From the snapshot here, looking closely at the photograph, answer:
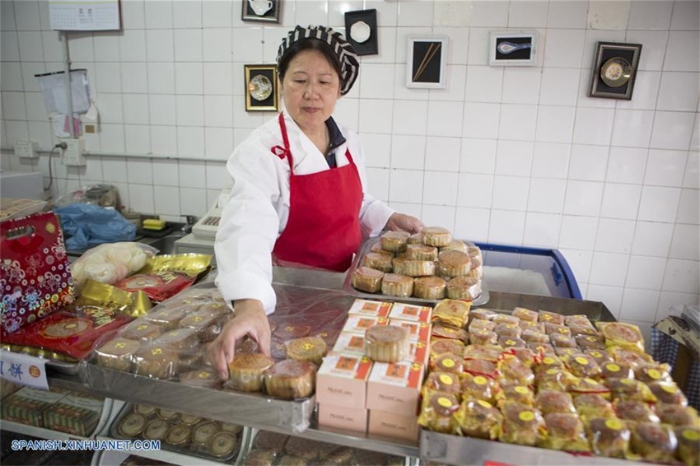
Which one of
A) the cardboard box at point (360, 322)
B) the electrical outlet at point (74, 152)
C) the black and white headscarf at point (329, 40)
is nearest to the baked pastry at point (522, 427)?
the cardboard box at point (360, 322)

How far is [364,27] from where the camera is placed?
2.64 metres

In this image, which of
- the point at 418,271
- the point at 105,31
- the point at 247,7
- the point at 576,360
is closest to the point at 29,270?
the point at 418,271

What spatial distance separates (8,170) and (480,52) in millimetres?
3479

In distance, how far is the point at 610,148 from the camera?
2570 mm

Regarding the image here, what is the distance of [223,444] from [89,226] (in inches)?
82.3

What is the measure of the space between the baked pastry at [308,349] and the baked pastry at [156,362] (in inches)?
10.7

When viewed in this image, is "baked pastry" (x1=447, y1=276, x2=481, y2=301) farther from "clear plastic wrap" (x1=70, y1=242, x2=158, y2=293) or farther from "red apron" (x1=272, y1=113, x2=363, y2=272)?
"clear plastic wrap" (x1=70, y1=242, x2=158, y2=293)

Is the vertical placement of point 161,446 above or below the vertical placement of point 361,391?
below

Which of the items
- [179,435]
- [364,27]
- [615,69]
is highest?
[364,27]

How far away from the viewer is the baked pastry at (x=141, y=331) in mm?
1109

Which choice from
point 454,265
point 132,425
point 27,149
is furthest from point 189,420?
point 27,149

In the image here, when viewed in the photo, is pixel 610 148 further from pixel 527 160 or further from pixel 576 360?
pixel 576 360

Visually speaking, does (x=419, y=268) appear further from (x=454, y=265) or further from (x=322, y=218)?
(x=322, y=218)

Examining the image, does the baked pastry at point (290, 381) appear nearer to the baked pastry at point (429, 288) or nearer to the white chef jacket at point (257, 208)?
the white chef jacket at point (257, 208)
